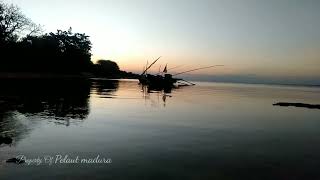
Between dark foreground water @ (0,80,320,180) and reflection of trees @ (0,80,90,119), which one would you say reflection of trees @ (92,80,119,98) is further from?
dark foreground water @ (0,80,320,180)

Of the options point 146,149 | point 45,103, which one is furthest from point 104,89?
point 146,149

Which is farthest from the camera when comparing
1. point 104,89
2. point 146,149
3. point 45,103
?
point 104,89

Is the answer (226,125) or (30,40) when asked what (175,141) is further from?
(30,40)

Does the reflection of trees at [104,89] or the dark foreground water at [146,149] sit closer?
the dark foreground water at [146,149]

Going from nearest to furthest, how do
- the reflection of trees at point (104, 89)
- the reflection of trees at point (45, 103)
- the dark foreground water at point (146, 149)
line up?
1. the dark foreground water at point (146, 149)
2. the reflection of trees at point (45, 103)
3. the reflection of trees at point (104, 89)

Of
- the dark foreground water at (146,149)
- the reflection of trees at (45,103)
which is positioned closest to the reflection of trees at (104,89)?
the reflection of trees at (45,103)

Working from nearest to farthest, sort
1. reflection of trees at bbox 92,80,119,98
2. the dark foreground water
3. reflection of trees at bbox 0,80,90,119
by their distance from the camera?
the dark foreground water, reflection of trees at bbox 0,80,90,119, reflection of trees at bbox 92,80,119,98

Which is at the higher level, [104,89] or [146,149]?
[104,89]

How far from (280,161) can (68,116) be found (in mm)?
16823

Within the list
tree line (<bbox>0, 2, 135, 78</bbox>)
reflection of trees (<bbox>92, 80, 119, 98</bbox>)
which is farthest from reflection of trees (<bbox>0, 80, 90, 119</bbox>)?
tree line (<bbox>0, 2, 135, 78</bbox>)

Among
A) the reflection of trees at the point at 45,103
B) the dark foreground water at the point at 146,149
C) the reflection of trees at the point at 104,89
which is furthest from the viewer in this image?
the reflection of trees at the point at 104,89

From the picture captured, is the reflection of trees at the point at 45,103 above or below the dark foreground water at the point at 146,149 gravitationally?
above

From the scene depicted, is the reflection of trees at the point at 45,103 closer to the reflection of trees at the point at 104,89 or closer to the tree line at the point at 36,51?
the reflection of trees at the point at 104,89

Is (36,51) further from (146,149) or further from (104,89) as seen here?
(146,149)
